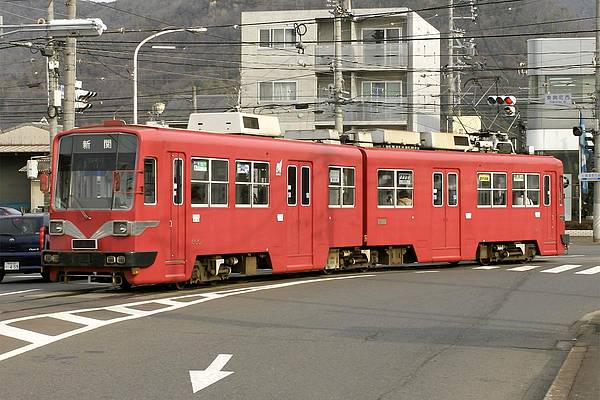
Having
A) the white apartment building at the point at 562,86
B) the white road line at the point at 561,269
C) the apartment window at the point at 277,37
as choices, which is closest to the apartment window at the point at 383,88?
the apartment window at the point at 277,37

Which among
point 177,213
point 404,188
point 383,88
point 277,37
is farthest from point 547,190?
point 277,37

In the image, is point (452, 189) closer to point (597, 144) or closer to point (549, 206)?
point (549, 206)

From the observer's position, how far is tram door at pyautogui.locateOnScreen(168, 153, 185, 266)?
60.4 ft

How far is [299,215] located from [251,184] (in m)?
1.77

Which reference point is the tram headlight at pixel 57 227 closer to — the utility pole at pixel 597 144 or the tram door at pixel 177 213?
the tram door at pixel 177 213

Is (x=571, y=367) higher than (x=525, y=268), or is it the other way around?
(x=525, y=268)

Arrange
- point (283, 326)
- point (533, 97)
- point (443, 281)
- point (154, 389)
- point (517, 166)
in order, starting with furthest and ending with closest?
point (533, 97) < point (517, 166) < point (443, 281) < point (283, 326) < point (154, 389)

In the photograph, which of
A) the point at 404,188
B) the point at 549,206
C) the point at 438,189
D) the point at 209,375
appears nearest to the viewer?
the point at 209,375

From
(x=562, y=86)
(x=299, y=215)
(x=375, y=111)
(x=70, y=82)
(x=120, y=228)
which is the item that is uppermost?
(x=562, y=86)

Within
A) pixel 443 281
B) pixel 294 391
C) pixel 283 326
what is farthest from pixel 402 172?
pixel 294 391

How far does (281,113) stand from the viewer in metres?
61.7

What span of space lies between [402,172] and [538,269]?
192 inches

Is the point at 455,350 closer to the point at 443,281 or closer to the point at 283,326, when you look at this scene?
the point at 283,326

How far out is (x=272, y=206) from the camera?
829 inches
